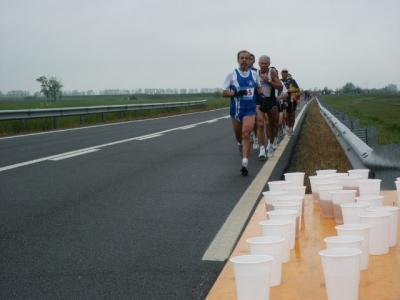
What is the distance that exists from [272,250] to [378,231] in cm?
54

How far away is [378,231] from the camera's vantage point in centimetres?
298

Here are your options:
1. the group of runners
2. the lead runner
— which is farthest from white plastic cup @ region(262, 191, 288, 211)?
the lead runner

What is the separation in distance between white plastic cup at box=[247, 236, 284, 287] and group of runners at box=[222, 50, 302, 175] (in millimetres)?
7079

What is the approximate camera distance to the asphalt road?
4448 millimetres

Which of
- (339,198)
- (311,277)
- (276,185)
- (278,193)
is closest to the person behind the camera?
(311,277)

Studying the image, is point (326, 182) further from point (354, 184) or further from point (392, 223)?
point (392, 223)

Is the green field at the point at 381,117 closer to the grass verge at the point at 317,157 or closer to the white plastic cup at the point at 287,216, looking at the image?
the grass verge at the point at 317,157

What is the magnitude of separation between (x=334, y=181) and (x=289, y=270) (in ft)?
4.22

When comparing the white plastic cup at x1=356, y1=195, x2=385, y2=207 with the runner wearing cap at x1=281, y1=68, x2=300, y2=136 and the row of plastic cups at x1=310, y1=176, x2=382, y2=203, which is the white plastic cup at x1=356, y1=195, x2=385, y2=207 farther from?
the runner wearing cap at x1=281, y1=68, x2=300, y2=136

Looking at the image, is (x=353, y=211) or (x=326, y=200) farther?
(x=326, y=200)

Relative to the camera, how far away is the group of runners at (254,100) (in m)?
10.7

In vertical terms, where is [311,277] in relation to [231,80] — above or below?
below

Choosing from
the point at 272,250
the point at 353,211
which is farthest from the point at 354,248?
the point at 353,211

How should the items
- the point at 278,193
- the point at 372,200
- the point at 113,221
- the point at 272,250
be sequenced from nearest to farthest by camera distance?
1. the point at 272,250
2. the point at 372,200
3. the point at 278,193
4. the point at 113,221
